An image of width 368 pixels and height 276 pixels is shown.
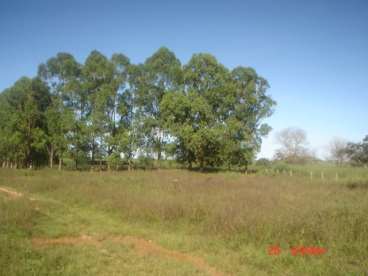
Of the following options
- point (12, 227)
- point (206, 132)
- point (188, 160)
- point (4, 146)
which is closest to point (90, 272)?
point (12, 227)

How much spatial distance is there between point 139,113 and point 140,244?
93.4ft

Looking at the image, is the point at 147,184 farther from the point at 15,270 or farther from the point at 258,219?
the point at 15,270

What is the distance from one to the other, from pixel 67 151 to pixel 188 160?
16.8 metres

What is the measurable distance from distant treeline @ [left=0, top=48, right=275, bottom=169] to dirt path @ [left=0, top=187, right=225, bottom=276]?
23558mm

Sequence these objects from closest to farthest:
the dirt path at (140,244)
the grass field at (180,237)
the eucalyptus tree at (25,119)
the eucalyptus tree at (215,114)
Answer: the grass field at (180,237) → the dirt path at (140,244) → the eucalyptus tree at (215,114) → the eucalyptus tree at (25,119)

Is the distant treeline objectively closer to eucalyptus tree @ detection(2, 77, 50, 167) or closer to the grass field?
eucalyptus tree @ detection(2, 77, 50, 167)

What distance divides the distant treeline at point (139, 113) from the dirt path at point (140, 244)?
23.6 m

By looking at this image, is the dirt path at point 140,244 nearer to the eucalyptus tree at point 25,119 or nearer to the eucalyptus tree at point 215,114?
the eucalyptus tree at point 215,114

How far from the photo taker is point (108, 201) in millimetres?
11844

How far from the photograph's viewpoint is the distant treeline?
3195 cm

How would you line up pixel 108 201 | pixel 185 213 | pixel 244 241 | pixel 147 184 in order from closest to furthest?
pixel 244 241 → pixel 185 213 → pixel 108 201 → pixel 147 184

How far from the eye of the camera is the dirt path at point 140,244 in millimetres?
5785

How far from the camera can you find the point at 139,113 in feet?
112
